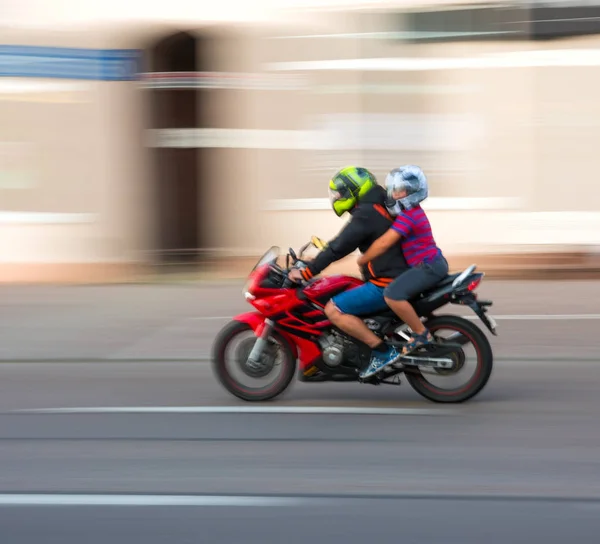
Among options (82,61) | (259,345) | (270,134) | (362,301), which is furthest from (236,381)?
(82,61)

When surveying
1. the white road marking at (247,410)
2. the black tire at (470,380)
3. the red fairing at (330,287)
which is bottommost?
the white road marking at (247,410)

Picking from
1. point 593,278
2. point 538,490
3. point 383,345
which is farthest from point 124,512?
point 593,278

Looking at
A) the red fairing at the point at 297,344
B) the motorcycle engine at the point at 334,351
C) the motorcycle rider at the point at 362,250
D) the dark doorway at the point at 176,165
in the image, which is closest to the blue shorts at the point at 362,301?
the motorcycle rider at the point at 362,250

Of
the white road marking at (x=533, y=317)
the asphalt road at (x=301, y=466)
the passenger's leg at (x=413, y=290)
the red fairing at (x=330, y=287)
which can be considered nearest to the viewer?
the asphalt road at (x=301, y=466)

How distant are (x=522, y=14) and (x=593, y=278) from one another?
11.3ft

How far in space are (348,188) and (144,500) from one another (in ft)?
8.49

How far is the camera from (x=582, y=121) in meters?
15.0

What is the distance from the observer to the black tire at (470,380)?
704cm

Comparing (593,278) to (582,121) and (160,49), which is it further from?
(160,49)

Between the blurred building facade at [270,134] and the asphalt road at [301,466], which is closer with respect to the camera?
the asphalt road at [301,466]

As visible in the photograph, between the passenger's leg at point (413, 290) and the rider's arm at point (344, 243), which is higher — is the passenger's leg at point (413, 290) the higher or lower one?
the lower one

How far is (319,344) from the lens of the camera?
7250 mm

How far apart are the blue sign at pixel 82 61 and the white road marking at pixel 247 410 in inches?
328

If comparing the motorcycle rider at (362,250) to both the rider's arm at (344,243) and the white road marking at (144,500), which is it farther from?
the white road marking at (144,500)
